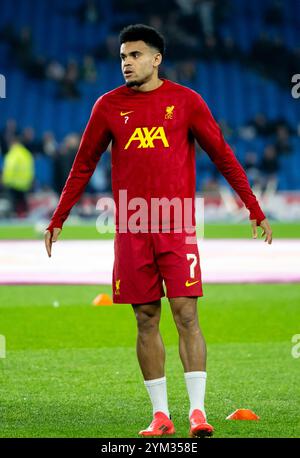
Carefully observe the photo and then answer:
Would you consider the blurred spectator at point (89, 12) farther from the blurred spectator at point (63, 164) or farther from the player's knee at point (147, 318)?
the player's knee at point (147, 318)

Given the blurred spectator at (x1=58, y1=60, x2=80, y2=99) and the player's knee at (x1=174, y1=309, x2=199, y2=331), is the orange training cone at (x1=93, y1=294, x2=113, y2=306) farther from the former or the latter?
the blurred spectator at (x1=58, y1=60, x2=80, y2=99)

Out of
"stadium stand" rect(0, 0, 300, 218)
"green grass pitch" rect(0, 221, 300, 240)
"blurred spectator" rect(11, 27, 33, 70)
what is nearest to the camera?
"green grass pitch" rect(0, 221, 300, 240)

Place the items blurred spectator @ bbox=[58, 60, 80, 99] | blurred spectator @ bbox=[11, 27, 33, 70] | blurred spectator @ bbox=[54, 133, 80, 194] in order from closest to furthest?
blurred spectator @ bbox=[54, 133, 80, 194] → blurred spectator @ bbox=[58, 60, 80, 99] → blurred spectator @ bbox=[11, 27, 33, 70]

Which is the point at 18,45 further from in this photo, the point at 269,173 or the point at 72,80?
the point at 269,173

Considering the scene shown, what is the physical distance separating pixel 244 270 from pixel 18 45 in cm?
2314

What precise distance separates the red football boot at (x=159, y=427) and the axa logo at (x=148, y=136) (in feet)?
5.06

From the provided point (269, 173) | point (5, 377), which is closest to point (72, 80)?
point (269, 173)

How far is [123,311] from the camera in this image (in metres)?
13.0

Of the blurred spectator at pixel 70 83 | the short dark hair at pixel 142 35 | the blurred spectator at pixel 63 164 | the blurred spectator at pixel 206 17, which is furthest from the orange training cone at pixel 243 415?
the blurred spectator at pixel 206 17

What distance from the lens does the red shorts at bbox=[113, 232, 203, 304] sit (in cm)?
659

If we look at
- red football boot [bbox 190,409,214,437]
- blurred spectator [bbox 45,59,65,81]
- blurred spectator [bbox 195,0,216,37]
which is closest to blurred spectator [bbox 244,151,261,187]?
blurred spectator [bbox 195,0,216,37]

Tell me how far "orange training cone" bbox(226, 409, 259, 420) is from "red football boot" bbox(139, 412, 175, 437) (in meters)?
0.54

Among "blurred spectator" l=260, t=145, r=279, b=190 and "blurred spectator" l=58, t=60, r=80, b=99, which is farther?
"blurred spectator" l=58, t=60, r=80, b=99

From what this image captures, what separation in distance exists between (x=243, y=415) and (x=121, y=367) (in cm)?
230
